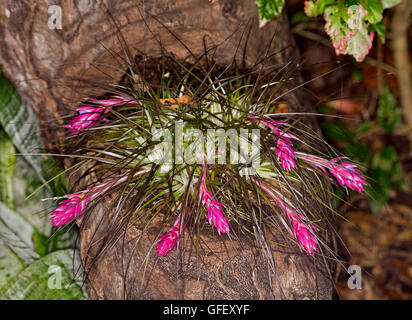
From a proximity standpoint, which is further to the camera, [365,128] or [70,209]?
[365,128]

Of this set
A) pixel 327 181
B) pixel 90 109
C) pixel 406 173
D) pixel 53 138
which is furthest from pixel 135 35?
pixel 406 173

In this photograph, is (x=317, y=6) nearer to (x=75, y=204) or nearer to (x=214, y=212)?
(x=214, y=212)

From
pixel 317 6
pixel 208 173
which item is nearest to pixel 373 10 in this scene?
pixel 317 6

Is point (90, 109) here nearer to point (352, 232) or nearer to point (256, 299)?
point (256, 299)

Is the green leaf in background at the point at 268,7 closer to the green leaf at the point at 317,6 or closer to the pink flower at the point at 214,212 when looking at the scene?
the green leaf at the point at 317,6

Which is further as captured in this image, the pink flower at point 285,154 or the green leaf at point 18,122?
the green leaf at point 18,122

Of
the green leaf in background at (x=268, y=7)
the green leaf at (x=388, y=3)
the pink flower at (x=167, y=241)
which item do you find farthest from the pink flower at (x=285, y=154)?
the green leaf at (x=388, y=3)
